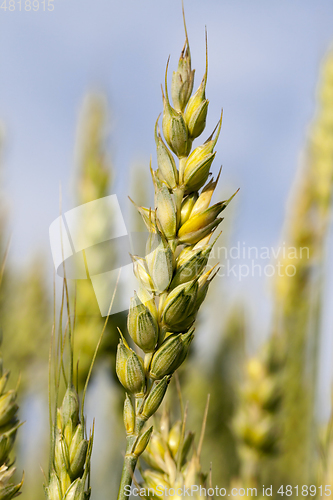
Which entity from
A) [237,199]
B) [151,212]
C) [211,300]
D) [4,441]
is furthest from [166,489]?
[237,199]

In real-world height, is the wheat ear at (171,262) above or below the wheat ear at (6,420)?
above

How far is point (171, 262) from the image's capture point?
0.95 ft

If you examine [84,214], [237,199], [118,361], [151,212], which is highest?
[237,199]

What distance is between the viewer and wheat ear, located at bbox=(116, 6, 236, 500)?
0.92 feet

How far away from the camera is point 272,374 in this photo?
789 mm

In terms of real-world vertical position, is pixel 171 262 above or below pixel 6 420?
above

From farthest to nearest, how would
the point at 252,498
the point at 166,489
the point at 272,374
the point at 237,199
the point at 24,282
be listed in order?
1. the point at 237,199
2. the point at 24,282
3. the point at 272,374
4. the point at 252,498
5. the point at 166,489

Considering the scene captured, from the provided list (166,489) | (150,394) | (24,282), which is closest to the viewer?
(150,394)

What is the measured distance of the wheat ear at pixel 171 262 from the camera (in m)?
0.28

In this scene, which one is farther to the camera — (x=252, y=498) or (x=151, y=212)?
(x=252, y=498)

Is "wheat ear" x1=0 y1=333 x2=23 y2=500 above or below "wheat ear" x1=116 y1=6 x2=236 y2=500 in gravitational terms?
below

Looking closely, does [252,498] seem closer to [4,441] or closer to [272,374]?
[272,374]

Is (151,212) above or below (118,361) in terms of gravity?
above

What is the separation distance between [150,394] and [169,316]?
5cm
